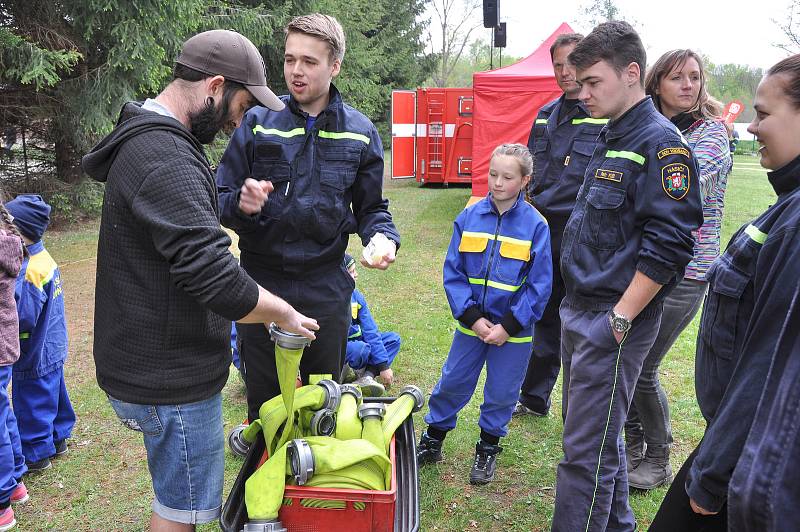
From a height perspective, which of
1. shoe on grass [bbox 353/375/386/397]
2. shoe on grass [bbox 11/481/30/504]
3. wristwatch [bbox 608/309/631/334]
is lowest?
shoe on grass [bbox 11/481/30/504]

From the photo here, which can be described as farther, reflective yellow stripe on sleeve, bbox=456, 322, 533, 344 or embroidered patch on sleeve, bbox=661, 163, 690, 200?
reflective yellow stripe on sleeve, bbox=456, 322, 533, 344

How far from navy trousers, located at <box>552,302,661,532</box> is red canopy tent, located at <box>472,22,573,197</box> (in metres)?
8.92

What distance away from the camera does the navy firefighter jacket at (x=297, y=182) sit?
2.72 meters

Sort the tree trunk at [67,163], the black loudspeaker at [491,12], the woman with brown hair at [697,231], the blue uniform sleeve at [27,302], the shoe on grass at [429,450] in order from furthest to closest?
the black loudspeaker at [491,12], the tree trunk at [67,163], the shoe on grass at [429,450], the blue uniform sleeve at [27,302], the woman with brown hair at [697,231]

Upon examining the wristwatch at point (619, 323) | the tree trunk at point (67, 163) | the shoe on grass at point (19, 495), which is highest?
the wristwatch at point (619, 323)

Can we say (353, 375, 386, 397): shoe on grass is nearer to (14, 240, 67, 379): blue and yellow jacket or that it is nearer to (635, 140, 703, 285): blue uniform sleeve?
(14, 240, 67, 379): blue and yellow jacket

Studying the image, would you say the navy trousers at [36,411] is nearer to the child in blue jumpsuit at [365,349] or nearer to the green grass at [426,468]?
the green grass at [426,468]

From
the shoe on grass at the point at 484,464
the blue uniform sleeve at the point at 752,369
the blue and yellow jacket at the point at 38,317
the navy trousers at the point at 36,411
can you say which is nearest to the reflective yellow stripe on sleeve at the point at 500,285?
the shoe on grass at the point at 484,464

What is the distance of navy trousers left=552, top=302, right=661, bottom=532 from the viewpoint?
8.05 ft

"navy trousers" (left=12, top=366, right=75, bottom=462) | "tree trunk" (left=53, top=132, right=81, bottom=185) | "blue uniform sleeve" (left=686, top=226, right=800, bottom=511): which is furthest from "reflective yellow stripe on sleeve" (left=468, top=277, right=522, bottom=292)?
"tree trunk" (left=53, top=132, right=81, bottom=185)

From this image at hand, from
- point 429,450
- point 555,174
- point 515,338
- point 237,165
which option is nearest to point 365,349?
point 429,450

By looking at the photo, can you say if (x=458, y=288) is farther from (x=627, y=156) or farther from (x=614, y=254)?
(x=627, y=156)

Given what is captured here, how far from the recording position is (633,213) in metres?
2.37

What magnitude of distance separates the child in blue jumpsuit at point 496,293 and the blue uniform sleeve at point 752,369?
182 centimetres
